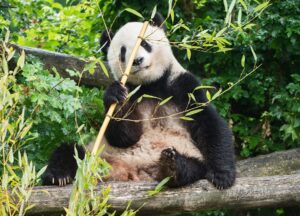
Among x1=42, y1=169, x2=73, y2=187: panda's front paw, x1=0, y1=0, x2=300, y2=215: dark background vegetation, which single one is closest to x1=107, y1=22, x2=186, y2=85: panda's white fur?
x1=0, y1=0, x2=300, y2=215: dark background vegetation

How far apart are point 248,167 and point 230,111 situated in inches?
47.9

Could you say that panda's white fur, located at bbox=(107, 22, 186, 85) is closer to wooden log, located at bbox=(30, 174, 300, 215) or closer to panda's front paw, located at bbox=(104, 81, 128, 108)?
panda's front paw, located at bbox=(104, 81, 128, 108)

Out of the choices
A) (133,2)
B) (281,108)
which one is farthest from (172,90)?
(133,2)

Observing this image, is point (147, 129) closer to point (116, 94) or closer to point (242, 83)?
point (116, 94)

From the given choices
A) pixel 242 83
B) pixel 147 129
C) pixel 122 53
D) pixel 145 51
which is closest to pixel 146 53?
pixel 145 51

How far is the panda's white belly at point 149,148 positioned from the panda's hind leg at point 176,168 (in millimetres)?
312

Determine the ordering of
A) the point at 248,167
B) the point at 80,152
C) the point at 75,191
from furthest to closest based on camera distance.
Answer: the point at 248,167 → the point at 80,152 → the point at 75,191

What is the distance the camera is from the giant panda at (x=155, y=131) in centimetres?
378

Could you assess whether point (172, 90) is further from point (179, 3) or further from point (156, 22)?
point (179, 3)

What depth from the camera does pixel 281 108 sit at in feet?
17.7

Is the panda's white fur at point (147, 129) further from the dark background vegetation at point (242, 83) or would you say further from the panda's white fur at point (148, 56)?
the dark background vegetation at point (242, 83)

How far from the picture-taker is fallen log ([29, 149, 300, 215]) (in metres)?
3.18

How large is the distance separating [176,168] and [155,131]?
77 cm

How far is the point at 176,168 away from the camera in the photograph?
3.56m
